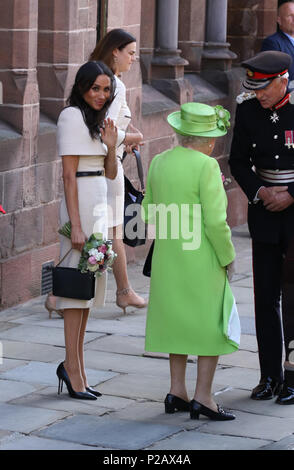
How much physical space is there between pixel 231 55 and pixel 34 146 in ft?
15.1

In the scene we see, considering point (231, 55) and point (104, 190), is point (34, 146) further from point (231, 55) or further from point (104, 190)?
point (231, 55)

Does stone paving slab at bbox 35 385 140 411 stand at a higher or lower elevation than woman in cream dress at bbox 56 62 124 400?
lower

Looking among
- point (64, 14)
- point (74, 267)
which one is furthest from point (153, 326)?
point (64, 14)

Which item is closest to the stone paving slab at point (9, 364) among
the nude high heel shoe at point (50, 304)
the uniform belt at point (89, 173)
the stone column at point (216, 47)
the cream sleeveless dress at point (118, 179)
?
the nude high heel shoe at point (50, 304)

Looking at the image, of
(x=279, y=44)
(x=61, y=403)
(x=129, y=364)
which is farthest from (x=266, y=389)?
(x=279, y=44)

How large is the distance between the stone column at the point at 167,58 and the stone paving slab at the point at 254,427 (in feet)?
19.1

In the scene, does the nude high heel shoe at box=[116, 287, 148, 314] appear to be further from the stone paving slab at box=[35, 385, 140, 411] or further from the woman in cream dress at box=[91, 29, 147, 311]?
the stone paving slab at box=[35, 385, 140, 411]

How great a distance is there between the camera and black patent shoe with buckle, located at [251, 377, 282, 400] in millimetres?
6812

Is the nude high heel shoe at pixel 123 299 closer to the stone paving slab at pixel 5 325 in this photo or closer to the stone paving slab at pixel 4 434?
the stone paving slab at pixel 5 325

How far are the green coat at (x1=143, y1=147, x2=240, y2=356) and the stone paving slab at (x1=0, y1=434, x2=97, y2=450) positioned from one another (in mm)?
800

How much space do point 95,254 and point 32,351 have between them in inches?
53.6

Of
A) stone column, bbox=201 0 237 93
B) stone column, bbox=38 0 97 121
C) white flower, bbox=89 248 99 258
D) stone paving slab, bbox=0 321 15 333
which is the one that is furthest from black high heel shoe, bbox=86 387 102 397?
stone column, bbox=201 0 237 93

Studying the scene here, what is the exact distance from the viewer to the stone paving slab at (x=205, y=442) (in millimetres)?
5832

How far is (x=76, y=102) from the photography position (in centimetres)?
662
